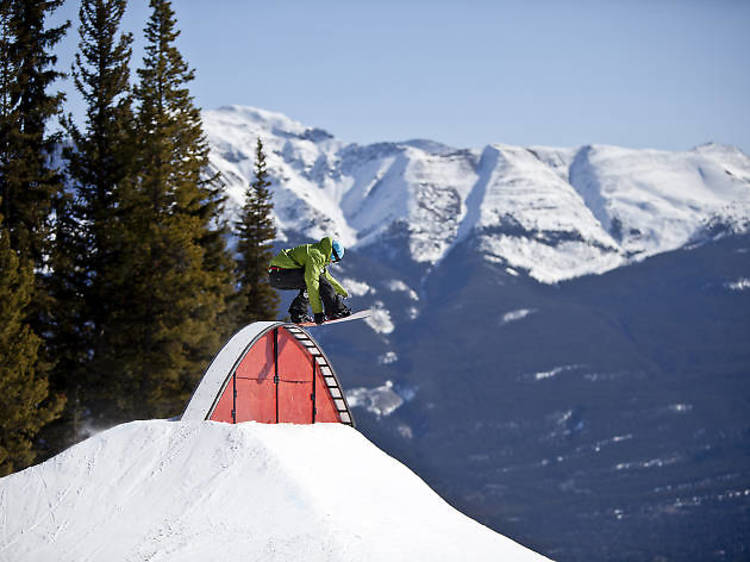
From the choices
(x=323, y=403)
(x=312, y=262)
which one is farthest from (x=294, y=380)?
(x=312, y=262)

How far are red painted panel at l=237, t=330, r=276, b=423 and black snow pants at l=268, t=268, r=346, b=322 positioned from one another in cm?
93

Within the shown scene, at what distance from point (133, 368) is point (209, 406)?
17.6 metres

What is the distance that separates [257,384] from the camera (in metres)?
27.9

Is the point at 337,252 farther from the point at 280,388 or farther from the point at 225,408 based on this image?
the point at 225,408

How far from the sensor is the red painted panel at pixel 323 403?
3013cm

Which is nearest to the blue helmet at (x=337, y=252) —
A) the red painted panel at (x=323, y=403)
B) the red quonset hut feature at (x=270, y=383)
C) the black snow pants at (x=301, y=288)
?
the black snow pants at (x=301, y=288)

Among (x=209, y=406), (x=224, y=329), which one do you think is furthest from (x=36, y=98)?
(x=209, y=406)

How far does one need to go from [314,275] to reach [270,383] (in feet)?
9.90

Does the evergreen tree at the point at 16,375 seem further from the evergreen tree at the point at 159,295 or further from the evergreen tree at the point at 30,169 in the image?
the evergreen tree at the point at 159,295

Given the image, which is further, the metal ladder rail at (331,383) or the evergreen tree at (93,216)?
the evergreen tree at (93,216)

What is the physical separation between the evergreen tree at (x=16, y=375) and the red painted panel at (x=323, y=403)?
11571 millimetres

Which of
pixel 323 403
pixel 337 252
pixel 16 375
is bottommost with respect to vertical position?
pixel 323 403

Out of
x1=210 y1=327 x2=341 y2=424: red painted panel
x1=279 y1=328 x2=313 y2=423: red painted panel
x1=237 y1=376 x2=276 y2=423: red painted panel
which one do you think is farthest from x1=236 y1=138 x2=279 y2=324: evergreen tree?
x1=237 y1=376 x2=276 y2=423: red painted panel

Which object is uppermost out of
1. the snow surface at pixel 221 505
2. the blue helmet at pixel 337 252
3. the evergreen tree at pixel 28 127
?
the evergreen tree at pixel 28 127
